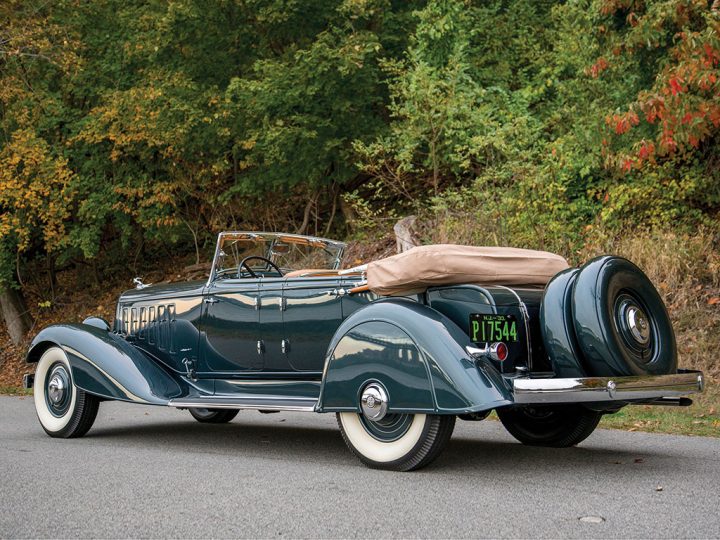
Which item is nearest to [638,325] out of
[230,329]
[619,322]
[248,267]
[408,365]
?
[619,322]

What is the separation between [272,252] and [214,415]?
1838mm

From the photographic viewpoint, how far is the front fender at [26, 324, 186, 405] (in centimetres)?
701

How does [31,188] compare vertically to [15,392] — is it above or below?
above

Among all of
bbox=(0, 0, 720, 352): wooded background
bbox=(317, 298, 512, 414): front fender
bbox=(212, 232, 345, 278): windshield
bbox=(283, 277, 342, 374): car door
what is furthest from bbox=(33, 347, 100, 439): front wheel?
bbox=(0, 0, 720, 352): wooded background

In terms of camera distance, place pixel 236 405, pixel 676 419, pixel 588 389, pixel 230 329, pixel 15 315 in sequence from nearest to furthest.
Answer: pixel 588 389
pixel 236 405
pixel 230 329
pixel 676 419
pixel 15 315

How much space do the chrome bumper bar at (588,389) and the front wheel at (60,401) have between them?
4002mm

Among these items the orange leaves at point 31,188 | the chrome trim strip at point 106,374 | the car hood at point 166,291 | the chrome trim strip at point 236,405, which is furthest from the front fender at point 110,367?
the orange leaves at point 31,188

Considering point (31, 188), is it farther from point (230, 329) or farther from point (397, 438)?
point (397, 438)

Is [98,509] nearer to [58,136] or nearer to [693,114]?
[693,114]

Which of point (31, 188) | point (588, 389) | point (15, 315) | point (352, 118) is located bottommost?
point (15, 315)

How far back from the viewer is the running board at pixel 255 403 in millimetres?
5953

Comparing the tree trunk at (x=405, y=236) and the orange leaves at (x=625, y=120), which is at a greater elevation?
the orange leaves at (x=625, y=120)

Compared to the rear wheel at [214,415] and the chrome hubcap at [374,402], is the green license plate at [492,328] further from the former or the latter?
the rear wheel at [214,415]

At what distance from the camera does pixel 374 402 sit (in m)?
5.34
